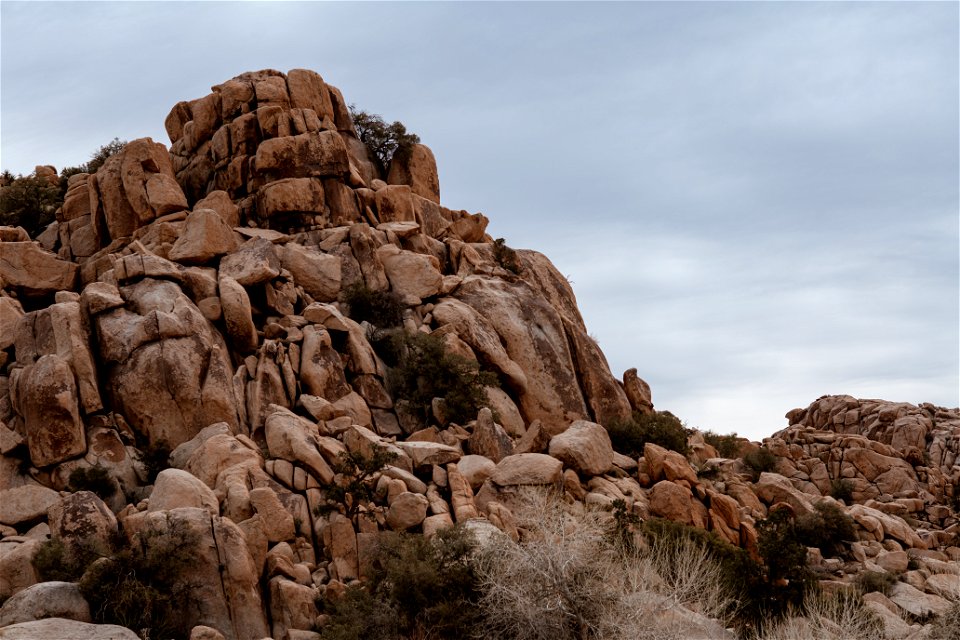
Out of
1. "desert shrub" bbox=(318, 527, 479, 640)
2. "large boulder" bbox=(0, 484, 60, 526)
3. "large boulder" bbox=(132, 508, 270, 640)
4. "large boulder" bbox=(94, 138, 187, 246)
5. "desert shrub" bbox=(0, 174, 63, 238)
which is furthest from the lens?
"desert shrub" bbox=(0, 174, 63, 238)

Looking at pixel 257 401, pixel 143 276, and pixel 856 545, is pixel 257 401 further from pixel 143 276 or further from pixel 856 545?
pixel 856 545

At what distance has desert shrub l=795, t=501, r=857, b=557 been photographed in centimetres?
3875

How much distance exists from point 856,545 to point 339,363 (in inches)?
852

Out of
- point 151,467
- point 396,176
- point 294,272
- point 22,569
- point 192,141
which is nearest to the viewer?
point 22,569

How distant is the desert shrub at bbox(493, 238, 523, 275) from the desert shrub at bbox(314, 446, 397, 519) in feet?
74.7

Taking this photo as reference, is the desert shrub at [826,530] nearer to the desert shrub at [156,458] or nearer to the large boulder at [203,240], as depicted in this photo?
the desert shrub at [156,458]

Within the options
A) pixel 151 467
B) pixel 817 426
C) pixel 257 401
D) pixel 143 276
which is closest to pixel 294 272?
pixel 143 276

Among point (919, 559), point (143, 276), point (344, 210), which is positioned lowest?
point (919, 559)

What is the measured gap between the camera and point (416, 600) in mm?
24594

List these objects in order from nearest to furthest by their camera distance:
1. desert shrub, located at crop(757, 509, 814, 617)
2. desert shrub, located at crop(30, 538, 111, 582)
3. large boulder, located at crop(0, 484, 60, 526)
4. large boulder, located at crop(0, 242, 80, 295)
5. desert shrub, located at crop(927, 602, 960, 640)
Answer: desert shrub, located at crop(30, 538, 111, 582) < desert shrub, located at crop(927, 602, 960, 640) < large boulder, located at crop(0, 484, 60, 526) < desert shrub, located at crop(757, 509, 814, 617) < large boulder, located at crop(0, 242, 80, 295)

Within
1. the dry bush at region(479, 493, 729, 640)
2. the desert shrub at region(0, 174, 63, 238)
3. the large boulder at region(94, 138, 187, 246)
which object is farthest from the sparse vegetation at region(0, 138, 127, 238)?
the dry bush at region(479, 493, 729, 640)

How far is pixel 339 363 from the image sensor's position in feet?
122

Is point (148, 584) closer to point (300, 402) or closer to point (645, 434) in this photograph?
point (300, 402)

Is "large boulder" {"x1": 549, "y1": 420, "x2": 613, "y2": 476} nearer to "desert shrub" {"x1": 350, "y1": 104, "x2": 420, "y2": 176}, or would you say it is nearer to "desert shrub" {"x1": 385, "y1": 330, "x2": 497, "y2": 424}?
"desert shrub" {"x1": 385, "y1": 330, "x2": 497, "y2": 424}
